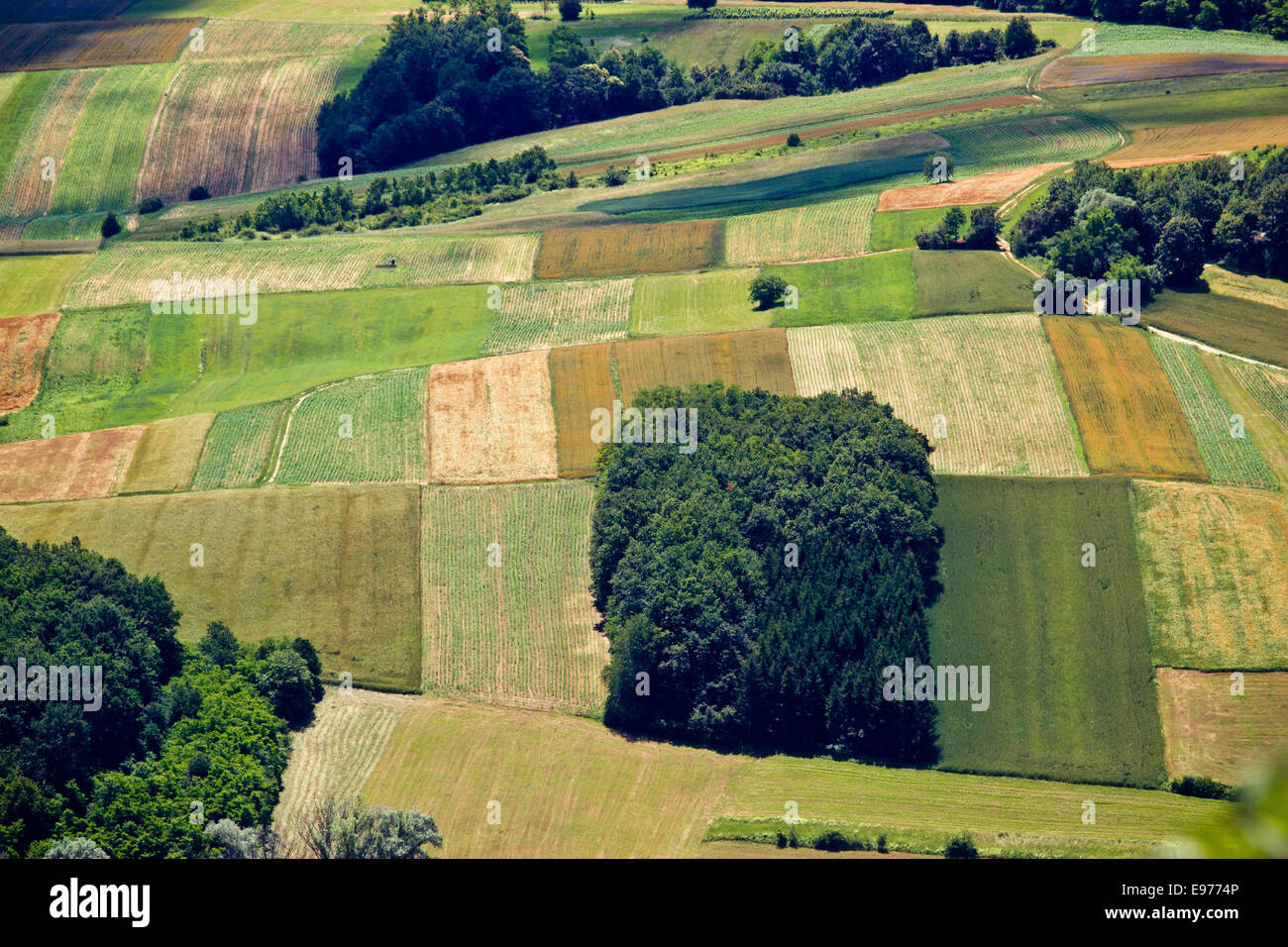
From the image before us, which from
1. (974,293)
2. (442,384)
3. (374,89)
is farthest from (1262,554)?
(374,89)

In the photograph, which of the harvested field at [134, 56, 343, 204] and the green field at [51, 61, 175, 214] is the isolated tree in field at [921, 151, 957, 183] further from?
the green field at [51, 61, 175, 214]

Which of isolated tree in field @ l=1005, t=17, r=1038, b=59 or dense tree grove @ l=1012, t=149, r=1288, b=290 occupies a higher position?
isolated tree in field @ l=1005, t=17, r=1038, b=59

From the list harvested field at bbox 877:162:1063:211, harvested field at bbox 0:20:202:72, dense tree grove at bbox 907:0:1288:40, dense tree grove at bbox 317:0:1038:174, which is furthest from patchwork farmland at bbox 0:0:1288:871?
harvested field at bbox 0:20:202:72

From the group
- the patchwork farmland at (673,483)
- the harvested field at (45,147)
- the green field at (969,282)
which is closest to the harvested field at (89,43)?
the harvested field at (45,147)

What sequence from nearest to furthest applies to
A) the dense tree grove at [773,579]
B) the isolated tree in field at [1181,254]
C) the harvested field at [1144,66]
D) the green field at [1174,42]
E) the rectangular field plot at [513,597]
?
the dense tree grove at [773,579] < the rectangular field plot at [513,597] < the isolated tree in field at [1181,254] < the harvested field at [1144,66] < the green field at [1174,42]

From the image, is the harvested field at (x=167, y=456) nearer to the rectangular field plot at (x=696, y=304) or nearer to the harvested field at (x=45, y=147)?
the rectangular field plot at (x=696, y=304)

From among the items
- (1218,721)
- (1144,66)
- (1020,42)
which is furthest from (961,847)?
(1020,42)

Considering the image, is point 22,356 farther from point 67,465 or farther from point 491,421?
point 491,421
